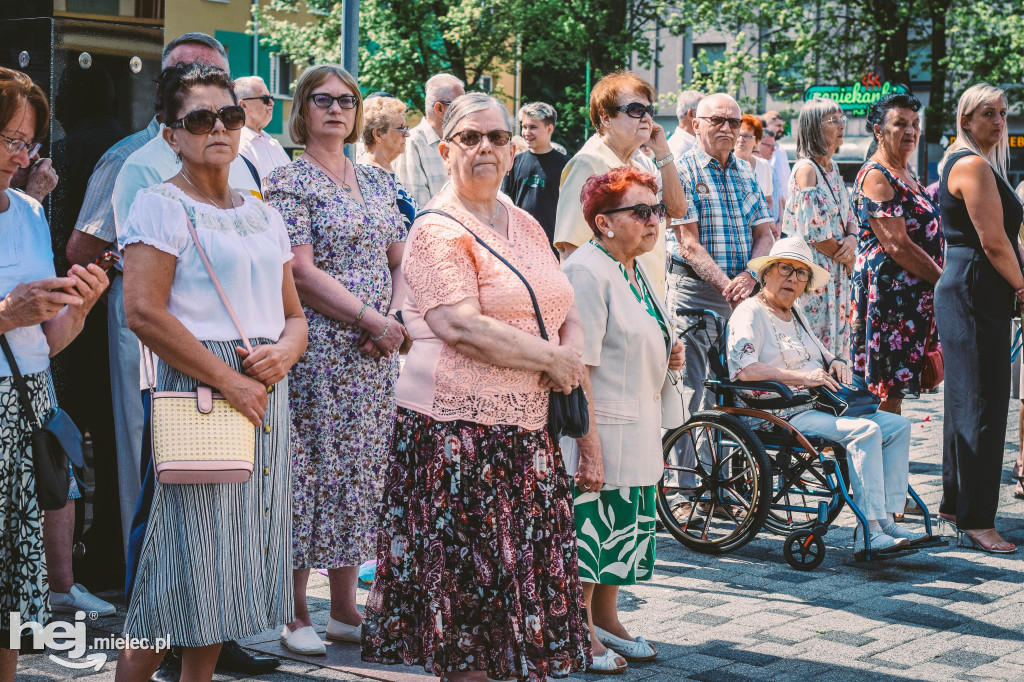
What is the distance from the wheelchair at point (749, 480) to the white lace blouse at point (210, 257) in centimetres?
336

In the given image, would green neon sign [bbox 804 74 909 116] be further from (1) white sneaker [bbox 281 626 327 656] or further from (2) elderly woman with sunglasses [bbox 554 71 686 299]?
(1) white sneaker [bbox 281 626 327 656]

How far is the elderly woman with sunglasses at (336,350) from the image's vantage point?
490 cm

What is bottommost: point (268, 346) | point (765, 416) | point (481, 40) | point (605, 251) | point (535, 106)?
point (765, 416)

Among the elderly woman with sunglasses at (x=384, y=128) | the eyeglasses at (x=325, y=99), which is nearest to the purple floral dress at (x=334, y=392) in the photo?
the eyeglasses at (x=325, y=99)

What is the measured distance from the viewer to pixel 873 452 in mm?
6566

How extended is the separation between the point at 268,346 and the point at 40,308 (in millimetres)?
680

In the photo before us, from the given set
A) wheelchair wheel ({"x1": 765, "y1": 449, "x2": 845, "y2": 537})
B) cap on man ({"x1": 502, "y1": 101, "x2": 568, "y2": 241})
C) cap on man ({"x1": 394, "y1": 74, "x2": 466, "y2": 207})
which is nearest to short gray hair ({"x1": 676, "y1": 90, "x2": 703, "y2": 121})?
cap on man ({"x1": 502, "y1": 101, "x2": 568, "y2": 241})

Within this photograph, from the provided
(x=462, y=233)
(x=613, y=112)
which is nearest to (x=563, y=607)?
(x=462, y=233)

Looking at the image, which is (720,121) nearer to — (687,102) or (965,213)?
(965,213)

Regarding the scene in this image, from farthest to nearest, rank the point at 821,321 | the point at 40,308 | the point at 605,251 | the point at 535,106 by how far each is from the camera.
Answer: the point at 535,106
the point at 821,321
the point at 605,251
the point at 40,308

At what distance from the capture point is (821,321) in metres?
8.15

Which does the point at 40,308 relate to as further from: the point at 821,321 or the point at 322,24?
the point at 322,24

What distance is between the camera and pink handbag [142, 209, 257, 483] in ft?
11.8

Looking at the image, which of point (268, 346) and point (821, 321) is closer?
point (268, 346)
